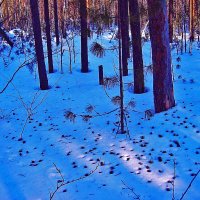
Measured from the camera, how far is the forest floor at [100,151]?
629cm

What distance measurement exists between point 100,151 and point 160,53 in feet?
11.1

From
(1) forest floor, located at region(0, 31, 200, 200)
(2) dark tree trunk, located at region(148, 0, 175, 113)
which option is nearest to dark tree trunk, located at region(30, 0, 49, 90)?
(1) forest floor, located at region(0, 31, 200, 200)

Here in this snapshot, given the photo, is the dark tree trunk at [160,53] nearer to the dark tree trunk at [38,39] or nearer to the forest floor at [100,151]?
the forest floor at [100,151]

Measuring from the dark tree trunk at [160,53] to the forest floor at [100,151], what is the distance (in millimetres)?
433

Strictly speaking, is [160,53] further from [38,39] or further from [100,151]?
[38,39]

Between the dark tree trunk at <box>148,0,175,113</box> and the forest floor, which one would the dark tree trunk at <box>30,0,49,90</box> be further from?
the dark tree trunk at <box>148,0,175,113</box>

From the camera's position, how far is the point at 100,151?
8.05 metres

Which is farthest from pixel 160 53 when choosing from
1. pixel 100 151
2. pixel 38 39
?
pixel 38 39

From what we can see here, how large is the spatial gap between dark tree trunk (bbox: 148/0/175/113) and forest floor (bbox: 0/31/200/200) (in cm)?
43

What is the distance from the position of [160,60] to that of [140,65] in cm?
317

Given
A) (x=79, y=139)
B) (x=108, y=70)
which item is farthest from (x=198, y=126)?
(x=108, y=70)

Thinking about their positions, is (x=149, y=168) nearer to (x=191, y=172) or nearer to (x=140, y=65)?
(x=191, y=172)

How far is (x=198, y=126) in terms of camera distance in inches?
339

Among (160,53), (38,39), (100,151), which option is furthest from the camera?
(38,39)
